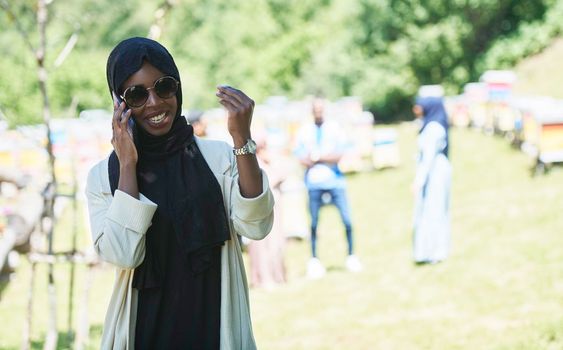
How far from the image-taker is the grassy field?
6855mm

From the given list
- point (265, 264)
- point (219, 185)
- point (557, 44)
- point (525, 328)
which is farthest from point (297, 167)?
point (219, 185)

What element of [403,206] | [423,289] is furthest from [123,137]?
[403,206]

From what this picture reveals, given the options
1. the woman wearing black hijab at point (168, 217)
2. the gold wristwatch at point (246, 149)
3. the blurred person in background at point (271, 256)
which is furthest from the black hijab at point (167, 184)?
the blurred person in background at point (271, 256)

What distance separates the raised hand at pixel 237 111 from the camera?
8.56 ft

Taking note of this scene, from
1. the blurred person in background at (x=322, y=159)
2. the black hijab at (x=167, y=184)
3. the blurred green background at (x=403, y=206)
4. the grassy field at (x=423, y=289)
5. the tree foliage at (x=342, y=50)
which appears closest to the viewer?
the black hijab at (x=167, y=184)

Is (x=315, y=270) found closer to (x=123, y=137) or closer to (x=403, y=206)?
(x=403, y=206)

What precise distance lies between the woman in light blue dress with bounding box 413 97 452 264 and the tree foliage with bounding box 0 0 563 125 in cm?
1603

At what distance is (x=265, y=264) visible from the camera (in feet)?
33.2

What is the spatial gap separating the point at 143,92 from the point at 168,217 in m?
0.43

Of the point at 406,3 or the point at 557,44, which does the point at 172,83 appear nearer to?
the point at 557,44

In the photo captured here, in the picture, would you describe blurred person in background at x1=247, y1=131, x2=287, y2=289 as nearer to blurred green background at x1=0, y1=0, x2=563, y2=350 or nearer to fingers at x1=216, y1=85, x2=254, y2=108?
blurred green background at x1=0, y1=0, x2=563, y2=350

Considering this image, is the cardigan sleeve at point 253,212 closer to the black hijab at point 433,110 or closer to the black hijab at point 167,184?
the black hijab at point 167,184

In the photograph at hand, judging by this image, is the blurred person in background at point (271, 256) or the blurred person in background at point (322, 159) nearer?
the blurred person in background at point (322, 159)

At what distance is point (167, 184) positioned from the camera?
2771mm
